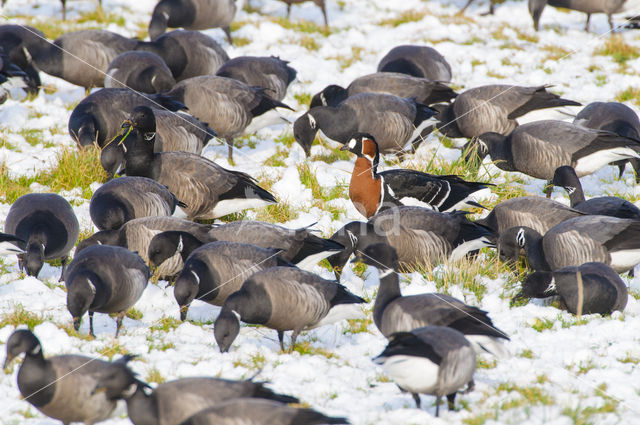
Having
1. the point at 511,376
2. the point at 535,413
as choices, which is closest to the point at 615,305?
the point at 511,376

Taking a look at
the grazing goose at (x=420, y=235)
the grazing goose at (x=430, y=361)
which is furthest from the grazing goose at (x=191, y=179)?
the grazing goose at (x=430, y=361)

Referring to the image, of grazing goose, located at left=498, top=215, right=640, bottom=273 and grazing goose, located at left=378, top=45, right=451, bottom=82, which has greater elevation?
grazing goose, located at left=378, top=45, right=451, bottom=82

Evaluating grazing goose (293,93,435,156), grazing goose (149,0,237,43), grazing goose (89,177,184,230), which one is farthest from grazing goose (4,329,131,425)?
grazing goose (149,0,237,43)

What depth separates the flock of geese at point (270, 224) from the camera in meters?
5.09

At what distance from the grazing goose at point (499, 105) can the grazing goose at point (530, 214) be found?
2.95 meters

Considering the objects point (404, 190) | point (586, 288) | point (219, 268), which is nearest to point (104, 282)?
point (219, 268)

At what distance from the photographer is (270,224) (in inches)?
321

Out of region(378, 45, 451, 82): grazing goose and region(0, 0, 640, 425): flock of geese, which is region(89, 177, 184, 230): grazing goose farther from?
region(378, 45, 451, 82): grazing goose

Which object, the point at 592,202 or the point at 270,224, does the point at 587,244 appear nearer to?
the point at 592,202

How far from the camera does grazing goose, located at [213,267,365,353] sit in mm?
6309

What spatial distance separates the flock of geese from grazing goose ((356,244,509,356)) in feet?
0.05

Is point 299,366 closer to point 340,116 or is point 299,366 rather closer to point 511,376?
point 511,376

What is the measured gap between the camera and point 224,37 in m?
17.3

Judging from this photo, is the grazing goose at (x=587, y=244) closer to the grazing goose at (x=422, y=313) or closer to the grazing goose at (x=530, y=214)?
the grazing goose at (x=530, y=214)
